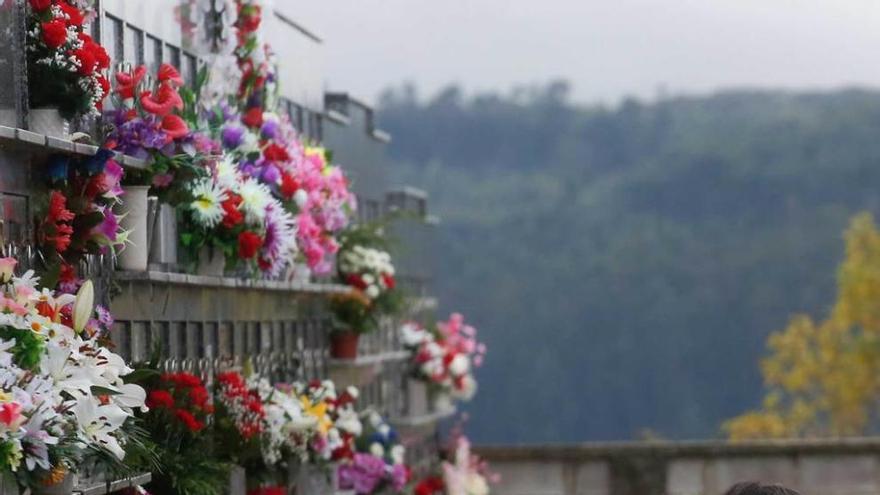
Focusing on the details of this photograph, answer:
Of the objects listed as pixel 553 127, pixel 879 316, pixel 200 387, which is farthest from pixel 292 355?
pixel 553 127

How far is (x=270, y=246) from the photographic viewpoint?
11.5 m

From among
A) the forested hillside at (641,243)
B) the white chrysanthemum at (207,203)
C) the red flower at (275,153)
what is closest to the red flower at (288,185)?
the red flower at (275,153)

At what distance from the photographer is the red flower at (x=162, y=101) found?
9414 millimetres

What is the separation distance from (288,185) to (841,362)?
34.7m

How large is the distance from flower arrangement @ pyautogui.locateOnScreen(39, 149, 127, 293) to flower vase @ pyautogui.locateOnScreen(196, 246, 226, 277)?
2290mm

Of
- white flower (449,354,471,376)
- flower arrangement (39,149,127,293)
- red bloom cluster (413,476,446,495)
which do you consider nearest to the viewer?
flower arrangement (39,149,127,293)

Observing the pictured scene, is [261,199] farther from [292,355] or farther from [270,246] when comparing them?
[292,355]

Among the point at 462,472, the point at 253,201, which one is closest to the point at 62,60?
the point at 253,201

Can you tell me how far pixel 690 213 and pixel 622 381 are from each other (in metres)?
9.02

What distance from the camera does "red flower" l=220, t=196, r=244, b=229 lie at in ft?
35.1

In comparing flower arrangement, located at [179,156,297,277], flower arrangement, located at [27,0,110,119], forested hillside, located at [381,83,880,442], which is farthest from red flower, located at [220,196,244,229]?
forested hillside, located at [381,83,880,442]

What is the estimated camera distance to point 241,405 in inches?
446

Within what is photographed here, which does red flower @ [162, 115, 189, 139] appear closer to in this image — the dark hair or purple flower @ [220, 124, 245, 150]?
purple flower @ [220, 124, 245, 150]

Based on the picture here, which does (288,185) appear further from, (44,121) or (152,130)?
(44,121)
